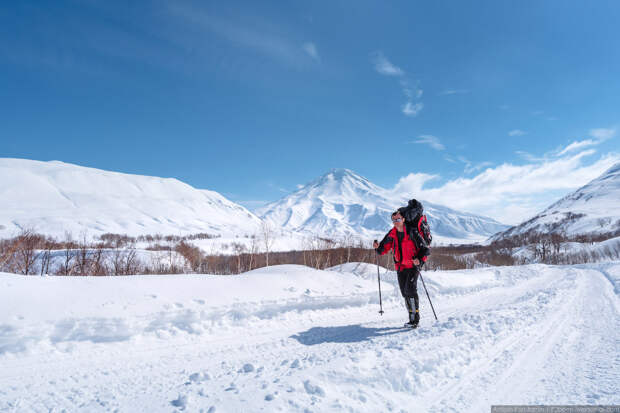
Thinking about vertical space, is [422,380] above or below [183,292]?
below

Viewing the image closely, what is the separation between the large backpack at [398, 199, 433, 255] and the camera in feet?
19.9

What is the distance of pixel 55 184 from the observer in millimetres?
196750

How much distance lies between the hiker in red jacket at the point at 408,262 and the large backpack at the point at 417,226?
2.2 inches

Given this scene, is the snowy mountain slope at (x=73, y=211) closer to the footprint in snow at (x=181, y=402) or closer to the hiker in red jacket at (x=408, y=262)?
the hiker in red jacket at (x=408, y=262)

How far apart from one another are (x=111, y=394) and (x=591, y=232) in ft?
574

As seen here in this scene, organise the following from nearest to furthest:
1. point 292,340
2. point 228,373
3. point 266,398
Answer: point 266,398 → point 228,373 → point 292,340

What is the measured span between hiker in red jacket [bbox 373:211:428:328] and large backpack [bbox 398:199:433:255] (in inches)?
Answer: 2.2

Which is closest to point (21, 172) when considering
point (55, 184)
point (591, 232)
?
point (55, 184)

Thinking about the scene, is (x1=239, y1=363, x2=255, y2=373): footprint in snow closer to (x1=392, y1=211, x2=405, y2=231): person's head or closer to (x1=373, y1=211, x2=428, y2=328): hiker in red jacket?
(x1=373, y1=211, x2=428, y2=328): hiker in red jacket

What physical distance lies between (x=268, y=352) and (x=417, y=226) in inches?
149

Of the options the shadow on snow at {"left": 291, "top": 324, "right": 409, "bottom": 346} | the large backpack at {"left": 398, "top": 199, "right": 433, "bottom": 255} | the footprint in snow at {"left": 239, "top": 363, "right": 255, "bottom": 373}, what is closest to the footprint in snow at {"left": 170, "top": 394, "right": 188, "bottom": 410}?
the footprint in snow at {"left": 239, "top": 363, "right": 255, "bottom": 373}

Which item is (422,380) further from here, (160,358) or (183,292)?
(183,292)

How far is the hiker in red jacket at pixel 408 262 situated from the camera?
6051 millimetres

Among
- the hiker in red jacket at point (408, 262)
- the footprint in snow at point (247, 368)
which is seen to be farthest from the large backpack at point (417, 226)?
the footprint in snow at point (247, 368)
